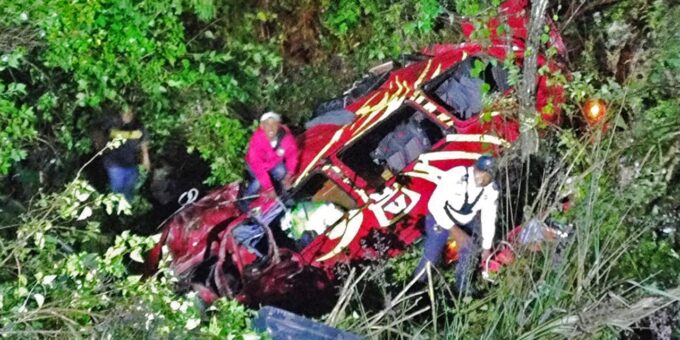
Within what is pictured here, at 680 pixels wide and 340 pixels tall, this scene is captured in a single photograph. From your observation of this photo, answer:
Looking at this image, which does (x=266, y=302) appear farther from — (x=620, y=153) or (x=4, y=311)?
(x=4, y=311)

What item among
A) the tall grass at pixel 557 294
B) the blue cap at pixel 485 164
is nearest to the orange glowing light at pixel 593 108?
Answer: the blue cap at pixel 485 164

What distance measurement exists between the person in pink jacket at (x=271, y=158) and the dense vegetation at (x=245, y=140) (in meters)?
1.25

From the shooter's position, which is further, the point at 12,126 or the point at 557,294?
the point at 12,126

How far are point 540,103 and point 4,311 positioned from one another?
19.3 ft

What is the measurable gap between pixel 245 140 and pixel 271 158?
1742mm

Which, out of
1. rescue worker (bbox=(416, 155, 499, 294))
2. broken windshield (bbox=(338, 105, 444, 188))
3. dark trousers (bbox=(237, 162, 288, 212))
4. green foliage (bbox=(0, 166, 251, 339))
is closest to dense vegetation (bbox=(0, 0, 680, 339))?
green foliage (bbox=(0, 166, 251, 339))

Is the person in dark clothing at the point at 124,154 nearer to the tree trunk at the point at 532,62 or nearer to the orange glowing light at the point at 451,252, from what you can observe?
the orange glowing light at the point at 451,252

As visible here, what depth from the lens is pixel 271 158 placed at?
1019 centimetres

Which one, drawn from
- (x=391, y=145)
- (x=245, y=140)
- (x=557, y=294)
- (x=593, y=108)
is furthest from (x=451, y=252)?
(x=557, y=294)

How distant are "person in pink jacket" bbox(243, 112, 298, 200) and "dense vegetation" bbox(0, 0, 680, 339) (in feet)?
4.10

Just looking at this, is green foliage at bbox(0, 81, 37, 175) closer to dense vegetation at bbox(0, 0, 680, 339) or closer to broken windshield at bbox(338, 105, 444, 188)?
dense vegetation at bbox(0, 0, 680, 339)

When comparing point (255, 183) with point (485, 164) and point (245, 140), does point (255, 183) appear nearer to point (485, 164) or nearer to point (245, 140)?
point (245, 140)

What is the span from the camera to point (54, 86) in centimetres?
1098

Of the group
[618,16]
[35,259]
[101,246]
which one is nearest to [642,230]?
[35,259]
